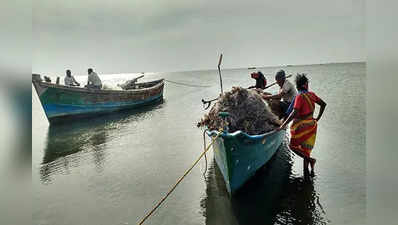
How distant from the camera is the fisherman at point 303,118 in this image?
5.72 metres

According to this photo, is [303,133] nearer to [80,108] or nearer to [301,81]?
[301,81]

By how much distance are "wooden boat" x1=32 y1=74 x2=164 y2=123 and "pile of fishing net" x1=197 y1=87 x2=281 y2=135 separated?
43.0ft

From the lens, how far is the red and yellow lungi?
19.2 feet

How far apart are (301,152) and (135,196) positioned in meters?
4.16

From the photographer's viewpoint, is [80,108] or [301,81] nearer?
[301,81]

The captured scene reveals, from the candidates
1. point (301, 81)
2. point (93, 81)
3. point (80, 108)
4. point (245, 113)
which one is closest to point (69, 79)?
point (93, 81)

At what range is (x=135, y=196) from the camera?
652 centimetres

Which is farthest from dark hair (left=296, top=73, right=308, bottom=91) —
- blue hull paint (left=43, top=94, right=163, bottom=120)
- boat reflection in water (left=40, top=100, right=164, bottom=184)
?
blue hull paint (left=43, top=94, right=163, bottom=120)

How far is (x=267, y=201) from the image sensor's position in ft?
18.4

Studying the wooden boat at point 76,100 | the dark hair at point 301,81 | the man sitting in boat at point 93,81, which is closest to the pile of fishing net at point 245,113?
the dark hair at point 301,81

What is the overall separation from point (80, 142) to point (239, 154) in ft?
32.8
